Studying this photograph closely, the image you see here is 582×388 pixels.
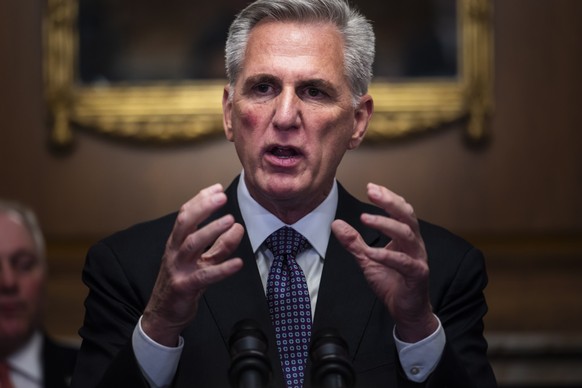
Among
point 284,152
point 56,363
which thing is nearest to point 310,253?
point 284,152

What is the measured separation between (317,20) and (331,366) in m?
1.13

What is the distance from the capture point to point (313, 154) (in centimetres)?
300

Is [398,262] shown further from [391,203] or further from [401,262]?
[391,203]

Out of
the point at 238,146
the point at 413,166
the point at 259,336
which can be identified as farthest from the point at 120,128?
the point at 259,336

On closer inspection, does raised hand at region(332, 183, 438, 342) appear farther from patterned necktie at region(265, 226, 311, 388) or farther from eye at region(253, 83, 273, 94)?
eye at region(253, 83, 273, 94)

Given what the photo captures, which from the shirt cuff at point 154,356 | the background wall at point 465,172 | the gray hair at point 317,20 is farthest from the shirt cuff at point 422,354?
the background wall at point 465,172

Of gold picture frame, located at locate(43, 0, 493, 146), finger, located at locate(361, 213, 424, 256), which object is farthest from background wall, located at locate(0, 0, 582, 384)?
finger, located at locate(361, 213, 424, 256)

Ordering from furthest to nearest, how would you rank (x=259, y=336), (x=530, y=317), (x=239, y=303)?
(x=530, y=317) < (x=239, y=303) < (x=259, y=336)

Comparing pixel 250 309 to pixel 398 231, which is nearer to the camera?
→ pixel 398 231

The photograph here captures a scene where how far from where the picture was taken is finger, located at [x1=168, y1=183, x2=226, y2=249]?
246 centimetres

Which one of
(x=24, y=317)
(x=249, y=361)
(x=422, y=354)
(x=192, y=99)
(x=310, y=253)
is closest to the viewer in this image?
(x=249, y=361)

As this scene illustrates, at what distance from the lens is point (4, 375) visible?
434cm

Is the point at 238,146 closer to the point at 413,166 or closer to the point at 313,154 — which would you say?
the point at 313,154

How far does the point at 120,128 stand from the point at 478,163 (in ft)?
5.29
